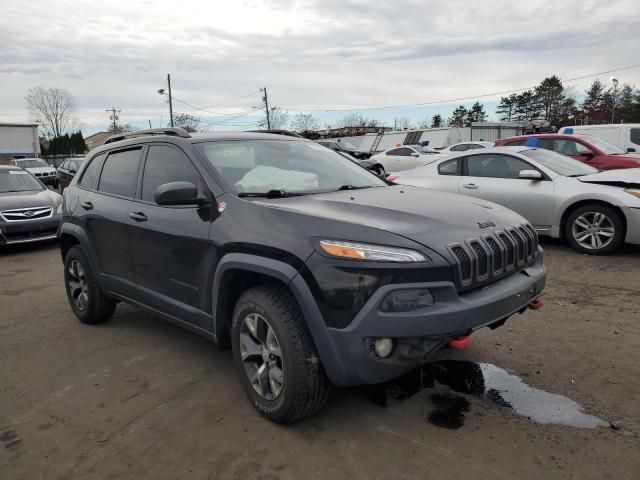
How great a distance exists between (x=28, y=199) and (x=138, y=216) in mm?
6841

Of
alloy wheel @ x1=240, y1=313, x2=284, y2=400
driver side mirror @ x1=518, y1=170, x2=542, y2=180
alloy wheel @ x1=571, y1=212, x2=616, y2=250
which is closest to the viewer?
alloy wheel @ x1=240, y1=313, x2=284, y2=400

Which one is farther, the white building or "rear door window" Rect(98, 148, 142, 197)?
the white building

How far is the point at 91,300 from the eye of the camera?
15.5ft

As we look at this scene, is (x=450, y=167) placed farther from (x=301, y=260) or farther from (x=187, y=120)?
(x=187, y=120)

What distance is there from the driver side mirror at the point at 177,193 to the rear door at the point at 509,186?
5.22 meters

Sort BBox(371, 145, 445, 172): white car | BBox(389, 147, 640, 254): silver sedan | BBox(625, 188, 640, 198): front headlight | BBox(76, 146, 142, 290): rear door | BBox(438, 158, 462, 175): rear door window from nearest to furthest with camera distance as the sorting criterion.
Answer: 1. BBox(76, 146, 142, 290): rear door
2. BBox(625, 188, 640, 198): front headlight
3. BBox(389, 147, 640, 254): silver sedan
4. BBox(438, 158, 462, 175): rear door window
5. BBox(371, 145, 445, 172): white car

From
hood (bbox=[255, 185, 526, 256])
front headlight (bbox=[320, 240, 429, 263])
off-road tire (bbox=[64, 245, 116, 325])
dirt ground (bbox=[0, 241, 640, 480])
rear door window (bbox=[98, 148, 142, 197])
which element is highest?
rear door window (bbox=[98, 148, 142, 197])

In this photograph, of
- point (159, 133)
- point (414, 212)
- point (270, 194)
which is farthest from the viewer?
point (159, 133)

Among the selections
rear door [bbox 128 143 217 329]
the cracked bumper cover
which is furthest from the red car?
rear door [bbox 128 143 217 329]

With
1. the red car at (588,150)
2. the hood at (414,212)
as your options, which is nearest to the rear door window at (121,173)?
the hood at (414,212)

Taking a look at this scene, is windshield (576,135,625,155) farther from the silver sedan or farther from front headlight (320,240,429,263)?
front headlight (320,240,429,263)

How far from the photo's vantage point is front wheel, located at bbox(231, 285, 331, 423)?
2.73 metres

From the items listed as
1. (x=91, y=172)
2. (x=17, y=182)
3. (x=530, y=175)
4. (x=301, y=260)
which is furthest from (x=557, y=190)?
(x=17, y=182)

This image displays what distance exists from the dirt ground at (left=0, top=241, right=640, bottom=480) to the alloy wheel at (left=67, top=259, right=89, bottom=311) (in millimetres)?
280
